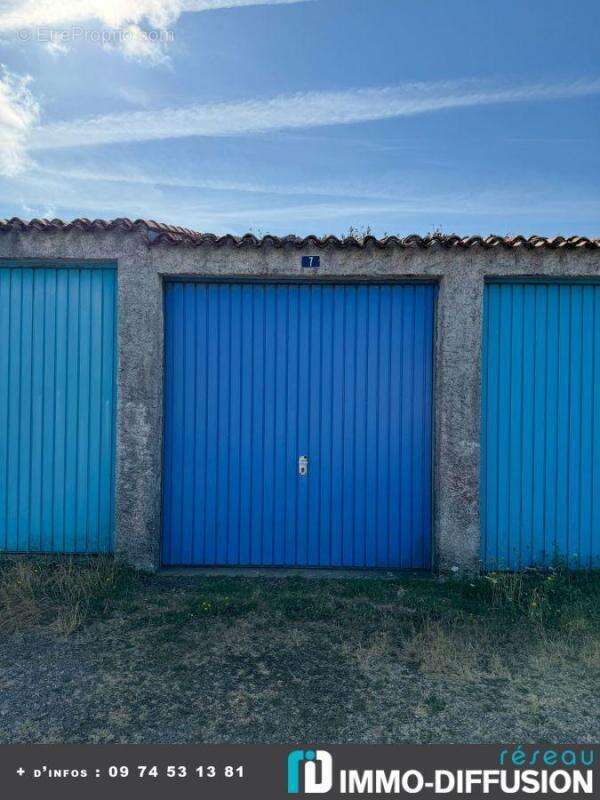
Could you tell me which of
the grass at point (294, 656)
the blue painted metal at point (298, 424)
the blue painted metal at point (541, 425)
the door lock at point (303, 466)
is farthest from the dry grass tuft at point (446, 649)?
the door lock at point (303, 466)

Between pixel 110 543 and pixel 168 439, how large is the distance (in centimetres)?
131

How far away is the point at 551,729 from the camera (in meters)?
3.25

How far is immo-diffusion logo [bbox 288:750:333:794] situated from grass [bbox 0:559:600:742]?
14 centimetres

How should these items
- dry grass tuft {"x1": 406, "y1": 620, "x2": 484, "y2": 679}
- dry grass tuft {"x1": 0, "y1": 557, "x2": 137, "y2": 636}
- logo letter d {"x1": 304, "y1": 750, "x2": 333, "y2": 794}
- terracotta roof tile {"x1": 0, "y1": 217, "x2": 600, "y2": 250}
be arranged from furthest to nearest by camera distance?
terracotta roof tile {"x1": 0, "y1": 217, "x2": 600, "y2": 250}
dry grass tuft {"x1": 0, "y1": 557, "x2": 137, "y2": 636}
dry grass tuft {"x1": 406, "y1": 620, "x2": 484, "y2": 679}
logo letter d {"x1": 304, "y1": 750, "x2": 333, "y2": 794}

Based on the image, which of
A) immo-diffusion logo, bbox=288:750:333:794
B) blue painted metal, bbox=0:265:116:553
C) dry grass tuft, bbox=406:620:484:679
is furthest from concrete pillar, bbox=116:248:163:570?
Result: immo-diffusion logo, bbox=288:750:333:794

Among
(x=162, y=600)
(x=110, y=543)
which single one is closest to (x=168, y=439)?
(x=110, y=543)

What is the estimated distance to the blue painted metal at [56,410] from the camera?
19.7ft

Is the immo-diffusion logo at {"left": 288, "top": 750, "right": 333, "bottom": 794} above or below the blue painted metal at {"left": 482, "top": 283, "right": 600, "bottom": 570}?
below

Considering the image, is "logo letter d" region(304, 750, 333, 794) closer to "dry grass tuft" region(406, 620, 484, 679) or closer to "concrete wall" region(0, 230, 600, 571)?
"dry grass tuft" region(406, 620, 484, 679)

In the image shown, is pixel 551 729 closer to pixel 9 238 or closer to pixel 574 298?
pixel 574 298

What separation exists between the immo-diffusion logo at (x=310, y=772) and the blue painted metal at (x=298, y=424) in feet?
10.2

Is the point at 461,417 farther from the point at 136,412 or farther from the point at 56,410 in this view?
the point at 56,410

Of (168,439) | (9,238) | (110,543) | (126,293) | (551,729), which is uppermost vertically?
(9,238)

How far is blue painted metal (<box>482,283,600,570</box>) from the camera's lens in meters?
5.98
